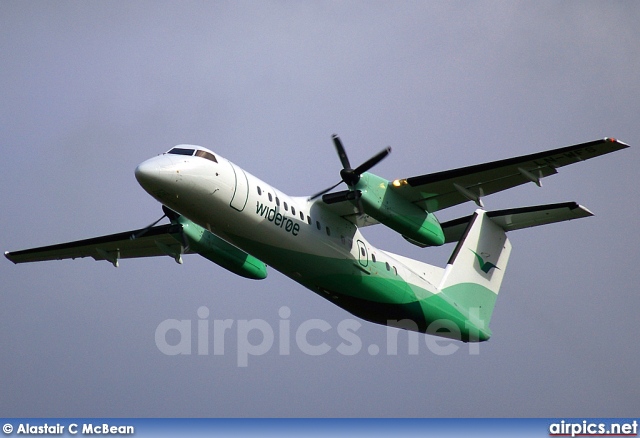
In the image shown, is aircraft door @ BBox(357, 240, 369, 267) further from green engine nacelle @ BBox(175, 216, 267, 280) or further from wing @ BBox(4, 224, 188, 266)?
wing @ BBox(4, 224, 188, 266)

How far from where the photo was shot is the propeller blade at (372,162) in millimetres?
16688

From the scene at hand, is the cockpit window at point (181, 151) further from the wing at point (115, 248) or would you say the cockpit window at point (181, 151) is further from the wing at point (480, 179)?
the wing at point (480, 179)

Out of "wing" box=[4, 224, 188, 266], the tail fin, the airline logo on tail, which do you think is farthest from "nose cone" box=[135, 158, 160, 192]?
the airline logo on tail

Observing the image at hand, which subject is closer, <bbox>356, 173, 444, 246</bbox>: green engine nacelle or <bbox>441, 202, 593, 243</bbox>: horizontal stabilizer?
<bbox>356, 173, 444, 246</bbox>: green engine nacelle

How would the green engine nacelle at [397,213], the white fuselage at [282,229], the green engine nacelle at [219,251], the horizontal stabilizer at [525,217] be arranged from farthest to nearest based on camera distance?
the green engine nacelle at [219,251] < the horizontal stabilizer at [525,217] < the green engine nacelle at [397,213] < the white fuselage at [282,229]

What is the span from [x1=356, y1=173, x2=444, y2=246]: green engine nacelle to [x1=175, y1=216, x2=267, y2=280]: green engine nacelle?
3.18 m

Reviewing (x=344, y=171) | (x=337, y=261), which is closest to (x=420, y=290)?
(x=337, y=261)

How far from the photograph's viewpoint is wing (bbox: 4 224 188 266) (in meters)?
19.8

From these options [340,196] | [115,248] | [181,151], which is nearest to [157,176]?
[181,151]

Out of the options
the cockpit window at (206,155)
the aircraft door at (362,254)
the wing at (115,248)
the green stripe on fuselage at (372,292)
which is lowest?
the green stripe on fuselage at (372,292)

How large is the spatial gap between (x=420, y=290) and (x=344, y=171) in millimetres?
3355

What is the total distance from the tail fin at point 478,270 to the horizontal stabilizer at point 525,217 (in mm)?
214

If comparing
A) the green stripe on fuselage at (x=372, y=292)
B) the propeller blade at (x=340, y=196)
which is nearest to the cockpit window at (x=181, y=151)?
the green stripe on fuselage at (x=372, y=292)

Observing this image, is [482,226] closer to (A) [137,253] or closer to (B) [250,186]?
(B) [250,186]
